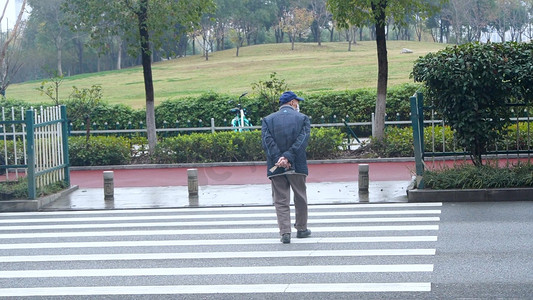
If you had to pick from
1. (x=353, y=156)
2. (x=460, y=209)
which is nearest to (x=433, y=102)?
(x=460, y=209)

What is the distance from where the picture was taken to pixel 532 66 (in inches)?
516

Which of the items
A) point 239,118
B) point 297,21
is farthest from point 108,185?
point 297,21

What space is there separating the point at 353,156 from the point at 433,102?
5.63 metres

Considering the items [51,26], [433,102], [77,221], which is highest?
[51,26]

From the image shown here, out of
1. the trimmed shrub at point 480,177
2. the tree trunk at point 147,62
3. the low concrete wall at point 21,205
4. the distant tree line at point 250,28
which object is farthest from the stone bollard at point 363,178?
the distant tree line at point 250,28

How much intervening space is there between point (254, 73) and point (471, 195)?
172 feet

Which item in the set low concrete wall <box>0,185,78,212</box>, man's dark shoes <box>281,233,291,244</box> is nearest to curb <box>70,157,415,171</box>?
low concrete wall <box>0,185,78,212</box>

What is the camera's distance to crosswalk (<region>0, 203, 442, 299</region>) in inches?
295

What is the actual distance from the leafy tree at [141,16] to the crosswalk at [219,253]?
8829mm

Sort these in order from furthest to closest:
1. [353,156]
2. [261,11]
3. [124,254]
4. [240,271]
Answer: [261,11], [353,156], [124,254], [240,271]

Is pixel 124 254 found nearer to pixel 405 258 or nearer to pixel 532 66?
pixel 405 258

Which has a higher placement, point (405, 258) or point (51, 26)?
point (51, 26)

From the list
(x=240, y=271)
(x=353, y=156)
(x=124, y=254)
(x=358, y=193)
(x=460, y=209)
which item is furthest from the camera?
(x=353, y=156)

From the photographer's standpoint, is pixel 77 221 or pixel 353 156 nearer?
pixel 77 221
